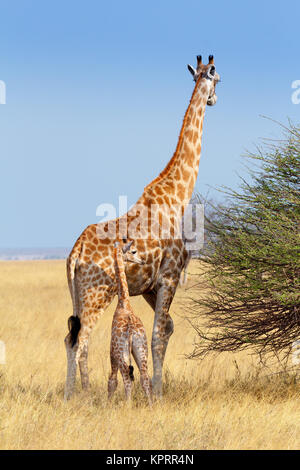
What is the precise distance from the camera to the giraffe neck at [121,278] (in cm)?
614

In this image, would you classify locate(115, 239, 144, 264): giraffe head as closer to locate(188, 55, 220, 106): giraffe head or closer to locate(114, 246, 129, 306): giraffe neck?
locate(114, 246, 129, 306): giraffe neck

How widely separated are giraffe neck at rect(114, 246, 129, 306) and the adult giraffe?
14.6 inches

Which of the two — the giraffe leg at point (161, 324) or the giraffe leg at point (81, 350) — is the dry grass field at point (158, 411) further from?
the giraffe leg at point (161, 324)

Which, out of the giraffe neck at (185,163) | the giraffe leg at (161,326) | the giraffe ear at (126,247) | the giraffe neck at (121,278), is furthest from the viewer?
the giraffe neck at (185,163)

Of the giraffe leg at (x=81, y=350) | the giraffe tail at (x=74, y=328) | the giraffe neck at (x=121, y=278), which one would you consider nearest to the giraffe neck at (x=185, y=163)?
the giraffe neck at (x=121, y=278)

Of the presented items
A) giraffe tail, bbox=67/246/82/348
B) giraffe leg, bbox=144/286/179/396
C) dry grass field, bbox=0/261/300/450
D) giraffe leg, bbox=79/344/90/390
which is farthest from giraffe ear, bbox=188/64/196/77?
dry grass field, bbox=0/261/300/450

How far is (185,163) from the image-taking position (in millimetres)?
7969

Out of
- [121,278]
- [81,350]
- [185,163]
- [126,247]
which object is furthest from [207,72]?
[81,350]

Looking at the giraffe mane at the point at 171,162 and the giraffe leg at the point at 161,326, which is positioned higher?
the giraffe mane at the point at 171,162

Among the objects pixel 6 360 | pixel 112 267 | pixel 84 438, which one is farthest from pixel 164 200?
pixel 6 360

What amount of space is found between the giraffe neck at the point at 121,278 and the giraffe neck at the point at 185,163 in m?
1.45

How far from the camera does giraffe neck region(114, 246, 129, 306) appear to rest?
614 cm
